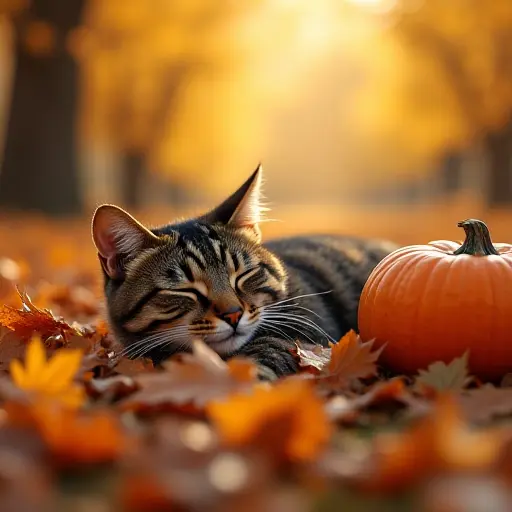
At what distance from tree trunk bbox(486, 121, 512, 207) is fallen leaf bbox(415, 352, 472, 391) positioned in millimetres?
21305

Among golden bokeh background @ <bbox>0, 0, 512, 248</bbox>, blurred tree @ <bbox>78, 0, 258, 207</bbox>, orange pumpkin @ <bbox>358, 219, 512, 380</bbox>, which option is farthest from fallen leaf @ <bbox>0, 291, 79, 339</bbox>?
blurred tree @ <bbox>78, 0, 258, 207</bbox>

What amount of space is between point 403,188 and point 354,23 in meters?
37.4

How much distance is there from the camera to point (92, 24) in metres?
15.8

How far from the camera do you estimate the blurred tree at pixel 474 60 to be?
20531 millimetres

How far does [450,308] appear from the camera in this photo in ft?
9.60

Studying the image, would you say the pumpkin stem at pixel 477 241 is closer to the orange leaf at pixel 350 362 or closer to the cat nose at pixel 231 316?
the orange leaf at pixel 350 362

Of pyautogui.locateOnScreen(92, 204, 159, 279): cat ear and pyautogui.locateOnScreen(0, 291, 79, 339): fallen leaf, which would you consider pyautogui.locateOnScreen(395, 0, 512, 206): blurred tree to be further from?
pyautogui.locateOnScreen(0, 291, 79, 339): fallen leaf

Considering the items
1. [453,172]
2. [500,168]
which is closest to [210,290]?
[500,168]

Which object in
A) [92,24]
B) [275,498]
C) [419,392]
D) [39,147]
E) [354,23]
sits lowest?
[275,498]

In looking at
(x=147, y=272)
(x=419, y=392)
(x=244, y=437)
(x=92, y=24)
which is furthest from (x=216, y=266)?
(x=92, y=24)

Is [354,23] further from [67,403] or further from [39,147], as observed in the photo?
[67,403]

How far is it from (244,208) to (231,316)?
0.79 metres

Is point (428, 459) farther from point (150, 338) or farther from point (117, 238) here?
point (117, 238)

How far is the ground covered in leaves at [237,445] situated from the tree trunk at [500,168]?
71.5 feet
